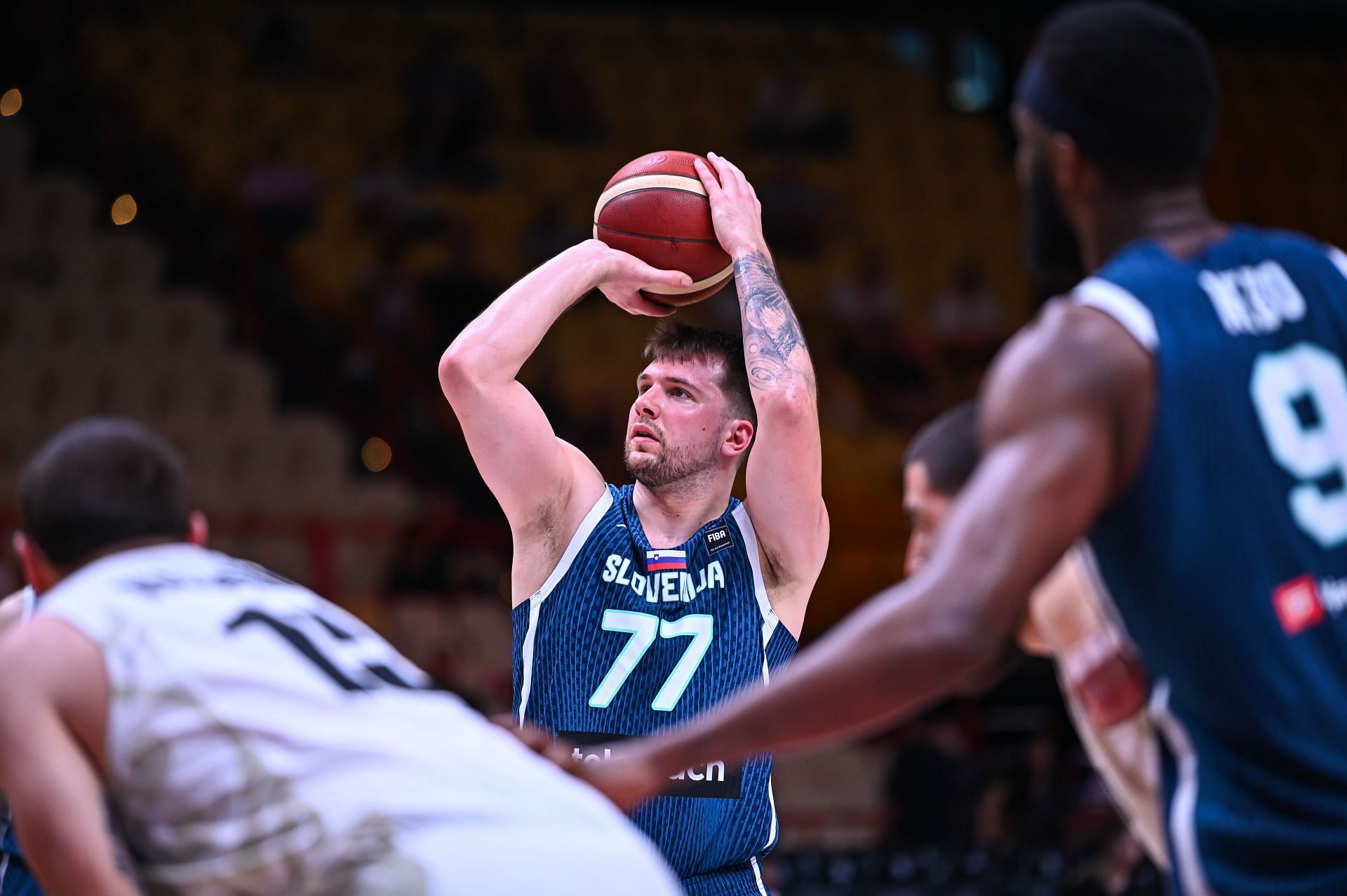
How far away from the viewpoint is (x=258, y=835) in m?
2.41

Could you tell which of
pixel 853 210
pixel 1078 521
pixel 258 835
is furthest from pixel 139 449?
pixel 853 210

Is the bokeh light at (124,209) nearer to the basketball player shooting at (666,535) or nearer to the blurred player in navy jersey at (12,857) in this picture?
the basketball player shooting at (666,535)

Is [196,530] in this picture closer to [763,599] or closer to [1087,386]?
[1087,386]

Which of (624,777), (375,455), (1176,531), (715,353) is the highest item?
(1176,531)

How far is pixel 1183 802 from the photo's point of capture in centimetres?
212

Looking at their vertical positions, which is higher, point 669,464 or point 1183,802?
point 1183,802

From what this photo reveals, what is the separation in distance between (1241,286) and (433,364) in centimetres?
1077

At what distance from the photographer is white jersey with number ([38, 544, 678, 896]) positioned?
240 cm

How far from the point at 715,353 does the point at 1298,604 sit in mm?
2948

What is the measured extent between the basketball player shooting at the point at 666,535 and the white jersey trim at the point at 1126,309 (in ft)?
7.47

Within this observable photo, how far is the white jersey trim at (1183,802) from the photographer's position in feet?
6.86

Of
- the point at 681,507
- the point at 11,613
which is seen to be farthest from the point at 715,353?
the point at 11,613

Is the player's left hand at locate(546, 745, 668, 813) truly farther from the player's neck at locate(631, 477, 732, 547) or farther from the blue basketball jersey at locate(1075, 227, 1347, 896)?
the player's neck at locate(631, 477, 732, 547)

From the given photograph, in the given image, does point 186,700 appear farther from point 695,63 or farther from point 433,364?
point 695,63
